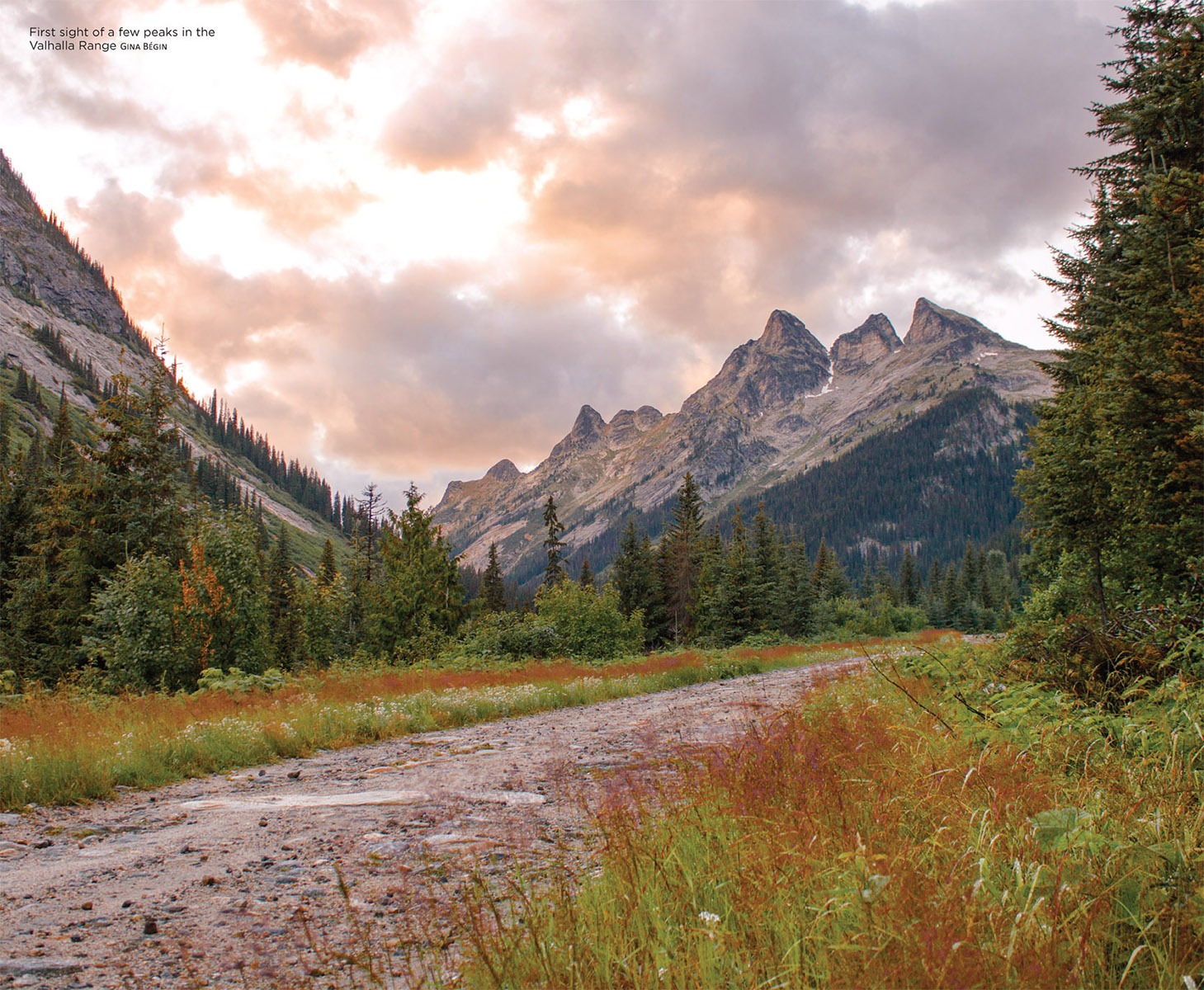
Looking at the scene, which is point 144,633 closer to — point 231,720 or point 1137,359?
point 231,720

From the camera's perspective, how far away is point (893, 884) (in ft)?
8.49

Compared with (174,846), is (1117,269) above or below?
above

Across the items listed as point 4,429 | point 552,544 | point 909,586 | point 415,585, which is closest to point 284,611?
point 552,544

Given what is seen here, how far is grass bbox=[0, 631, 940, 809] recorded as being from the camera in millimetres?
7152

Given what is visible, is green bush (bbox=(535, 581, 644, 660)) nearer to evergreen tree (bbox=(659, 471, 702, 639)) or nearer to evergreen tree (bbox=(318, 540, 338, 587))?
evergreen tree (bbox=(659, 471, 702, 639))

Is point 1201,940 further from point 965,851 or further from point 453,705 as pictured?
point 453,705

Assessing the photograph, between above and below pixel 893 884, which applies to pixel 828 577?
below

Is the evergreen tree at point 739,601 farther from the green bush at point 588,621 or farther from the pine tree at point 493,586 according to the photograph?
the pine tree at point 493,586

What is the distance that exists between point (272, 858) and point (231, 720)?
6.43 m

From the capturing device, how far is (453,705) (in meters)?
13.4

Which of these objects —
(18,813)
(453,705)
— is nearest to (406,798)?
(18,813)

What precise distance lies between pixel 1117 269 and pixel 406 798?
74.1 ft

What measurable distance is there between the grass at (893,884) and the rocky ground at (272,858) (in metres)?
0.71

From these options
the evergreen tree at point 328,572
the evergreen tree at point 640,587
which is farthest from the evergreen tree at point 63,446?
the evergreen tree at point 640,587
